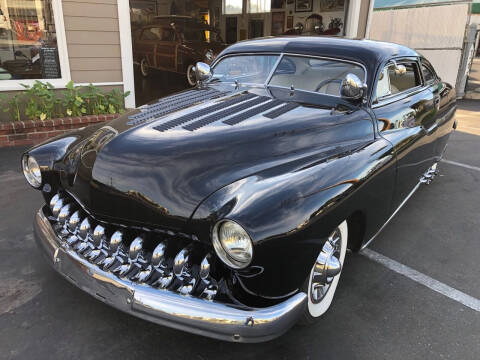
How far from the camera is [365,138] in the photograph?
2703 millimetres

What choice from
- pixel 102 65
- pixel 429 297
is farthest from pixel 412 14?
pixel 429 297

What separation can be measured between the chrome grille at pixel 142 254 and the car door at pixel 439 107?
108 inches

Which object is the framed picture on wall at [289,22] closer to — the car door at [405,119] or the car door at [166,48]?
the car door at [166,48]

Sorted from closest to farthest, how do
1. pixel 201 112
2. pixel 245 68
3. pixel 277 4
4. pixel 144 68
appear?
pixel 201 112 → pixel 245 68 → pixel 144 68 → pixel 277 4

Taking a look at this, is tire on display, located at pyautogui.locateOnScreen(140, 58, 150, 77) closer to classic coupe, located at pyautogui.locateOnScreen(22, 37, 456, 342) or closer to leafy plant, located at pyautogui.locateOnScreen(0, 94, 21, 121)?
leafy plant, located at pyautogui.locateOnScreen(0, 94, 21, 121)

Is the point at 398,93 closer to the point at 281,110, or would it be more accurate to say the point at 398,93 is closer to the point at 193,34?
the point at 281,110

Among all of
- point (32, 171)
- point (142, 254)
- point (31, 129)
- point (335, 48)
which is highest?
point (335, 48)

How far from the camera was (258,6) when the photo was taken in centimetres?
1526

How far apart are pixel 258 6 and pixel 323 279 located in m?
15.0

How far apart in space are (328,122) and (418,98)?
1.50m

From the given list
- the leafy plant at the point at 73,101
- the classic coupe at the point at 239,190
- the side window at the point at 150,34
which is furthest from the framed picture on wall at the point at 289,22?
the classic coupe at the point at 239,190

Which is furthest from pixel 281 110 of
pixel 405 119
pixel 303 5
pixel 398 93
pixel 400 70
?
pixel 303 5

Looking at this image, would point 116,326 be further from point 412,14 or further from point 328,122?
point 412,14

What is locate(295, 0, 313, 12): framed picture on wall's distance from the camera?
43.1 feet
